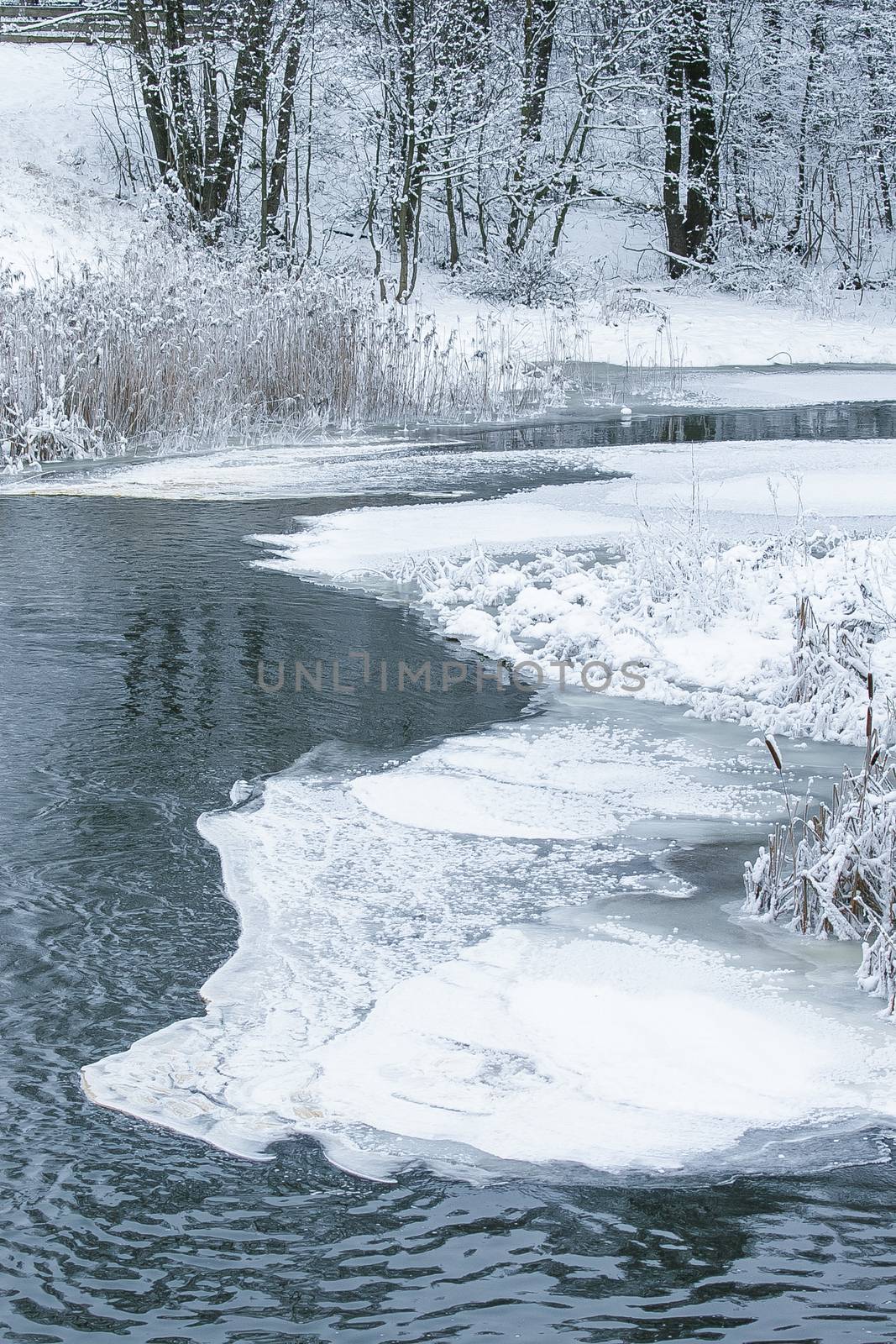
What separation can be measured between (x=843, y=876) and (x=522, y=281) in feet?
60.3

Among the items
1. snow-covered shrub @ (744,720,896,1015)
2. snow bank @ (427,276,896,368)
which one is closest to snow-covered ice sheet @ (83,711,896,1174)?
snow-covered shrub @ (744,720,896,1015)

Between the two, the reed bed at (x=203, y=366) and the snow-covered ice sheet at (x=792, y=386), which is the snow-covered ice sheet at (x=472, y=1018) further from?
the snow-covered ice sheet at (x=792, y=386)

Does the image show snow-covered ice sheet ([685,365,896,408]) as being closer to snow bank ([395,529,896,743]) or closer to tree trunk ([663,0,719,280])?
tree trunk ([663,0,719,280])

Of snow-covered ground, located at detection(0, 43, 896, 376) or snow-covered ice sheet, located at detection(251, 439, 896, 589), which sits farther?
snow-covered ground, located at detection(0, 43, 896, 376)

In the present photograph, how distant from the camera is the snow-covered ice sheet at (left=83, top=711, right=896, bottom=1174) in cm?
272

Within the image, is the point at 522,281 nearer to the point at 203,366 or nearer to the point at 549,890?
the point at 203,366

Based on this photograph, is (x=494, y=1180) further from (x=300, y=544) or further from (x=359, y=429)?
(x=359, y=429)

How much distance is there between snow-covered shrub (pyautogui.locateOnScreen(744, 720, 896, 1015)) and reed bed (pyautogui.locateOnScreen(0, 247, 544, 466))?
8.49 metres

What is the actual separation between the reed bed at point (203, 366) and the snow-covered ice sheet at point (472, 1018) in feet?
25.0

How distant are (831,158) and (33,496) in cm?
1964

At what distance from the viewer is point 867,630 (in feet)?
19.8

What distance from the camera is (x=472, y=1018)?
311 centimetres

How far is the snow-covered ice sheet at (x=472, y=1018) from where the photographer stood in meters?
2.72

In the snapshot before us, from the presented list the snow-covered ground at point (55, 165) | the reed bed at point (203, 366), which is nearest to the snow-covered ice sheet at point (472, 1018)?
the reed bed at point (203, 366)
